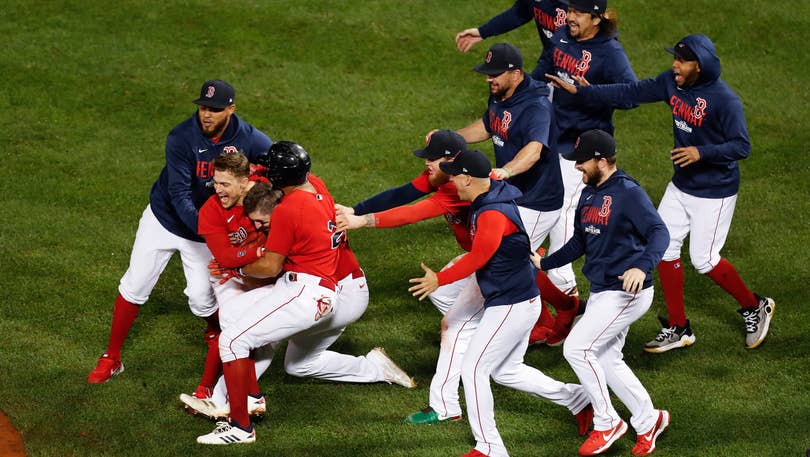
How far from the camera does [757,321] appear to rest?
25.4 ft

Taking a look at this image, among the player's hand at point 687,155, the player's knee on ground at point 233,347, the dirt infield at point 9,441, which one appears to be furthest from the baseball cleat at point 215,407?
the player's hand at point 687,155

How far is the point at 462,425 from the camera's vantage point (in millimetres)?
6723

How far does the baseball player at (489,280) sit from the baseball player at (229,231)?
3.78ft

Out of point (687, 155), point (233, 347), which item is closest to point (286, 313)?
point (233, 347)

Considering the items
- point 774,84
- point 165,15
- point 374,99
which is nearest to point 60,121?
point 165,15

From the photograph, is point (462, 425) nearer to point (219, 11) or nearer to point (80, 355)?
point (80, 355)

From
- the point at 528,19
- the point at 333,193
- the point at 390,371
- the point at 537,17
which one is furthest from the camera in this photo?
the point at 333,193

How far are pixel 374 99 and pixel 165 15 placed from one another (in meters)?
3.11

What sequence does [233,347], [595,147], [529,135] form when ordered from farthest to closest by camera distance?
1. [529,135]
2. [233,347]
3. [595,147]

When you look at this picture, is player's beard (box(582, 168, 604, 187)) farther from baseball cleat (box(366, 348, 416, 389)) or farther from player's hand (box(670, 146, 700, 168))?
baseball cleat (box(366, 348, 416, 389))

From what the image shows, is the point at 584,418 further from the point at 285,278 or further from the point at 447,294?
the point at 285,278

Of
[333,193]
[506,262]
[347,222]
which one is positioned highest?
[347,222]

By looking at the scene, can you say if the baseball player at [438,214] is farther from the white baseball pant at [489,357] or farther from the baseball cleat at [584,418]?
the baseball cleat at [584,418]

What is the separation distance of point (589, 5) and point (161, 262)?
3.62 m
